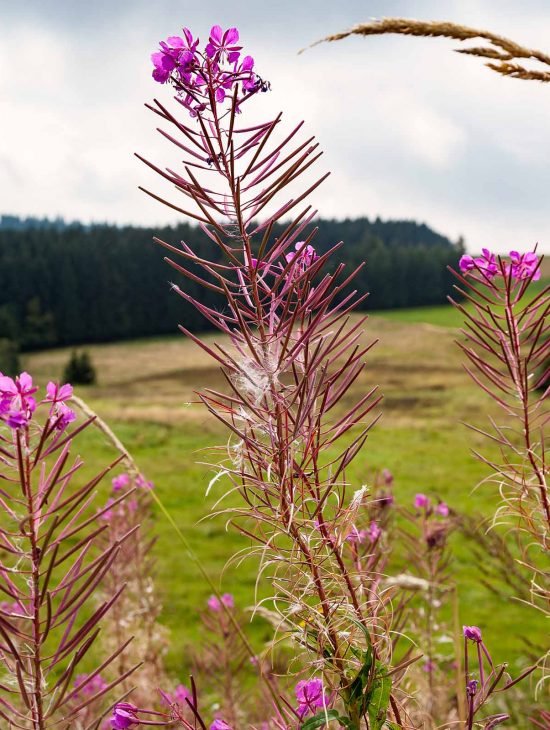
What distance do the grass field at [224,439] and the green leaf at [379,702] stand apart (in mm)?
383

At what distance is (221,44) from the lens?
3.84 feet

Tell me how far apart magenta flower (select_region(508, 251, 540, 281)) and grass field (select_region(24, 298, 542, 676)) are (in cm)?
60

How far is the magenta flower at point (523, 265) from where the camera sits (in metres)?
1.75

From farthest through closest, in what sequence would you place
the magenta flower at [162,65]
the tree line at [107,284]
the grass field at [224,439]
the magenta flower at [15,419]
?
the tree line at [107,284], the grass field at [224,439], the magenta flower at [162,65], the magenta flower at [15,419]

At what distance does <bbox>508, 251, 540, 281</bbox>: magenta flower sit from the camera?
175 centimetres

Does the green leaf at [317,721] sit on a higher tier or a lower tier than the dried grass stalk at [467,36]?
lower

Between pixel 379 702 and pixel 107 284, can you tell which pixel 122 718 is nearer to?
pixel 379 702

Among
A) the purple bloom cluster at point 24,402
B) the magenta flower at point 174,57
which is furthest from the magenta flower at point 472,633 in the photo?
the magenta flower at point 174,57

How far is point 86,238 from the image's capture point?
80938mm

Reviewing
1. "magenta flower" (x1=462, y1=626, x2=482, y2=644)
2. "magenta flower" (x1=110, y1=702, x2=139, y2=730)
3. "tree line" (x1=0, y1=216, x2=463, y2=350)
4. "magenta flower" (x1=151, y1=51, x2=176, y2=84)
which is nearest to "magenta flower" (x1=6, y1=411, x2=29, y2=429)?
"magenta flower" (x1=110, y1=702, x2=139, y2=730)

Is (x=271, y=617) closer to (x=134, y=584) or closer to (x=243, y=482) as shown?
(x=243, y=482)

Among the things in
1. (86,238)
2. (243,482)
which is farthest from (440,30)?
(86,238)

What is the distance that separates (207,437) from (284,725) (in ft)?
93.7

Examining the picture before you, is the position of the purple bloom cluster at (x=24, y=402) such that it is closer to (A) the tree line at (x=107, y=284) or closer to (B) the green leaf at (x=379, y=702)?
(B) the green leaf at (x=379, y=702)
